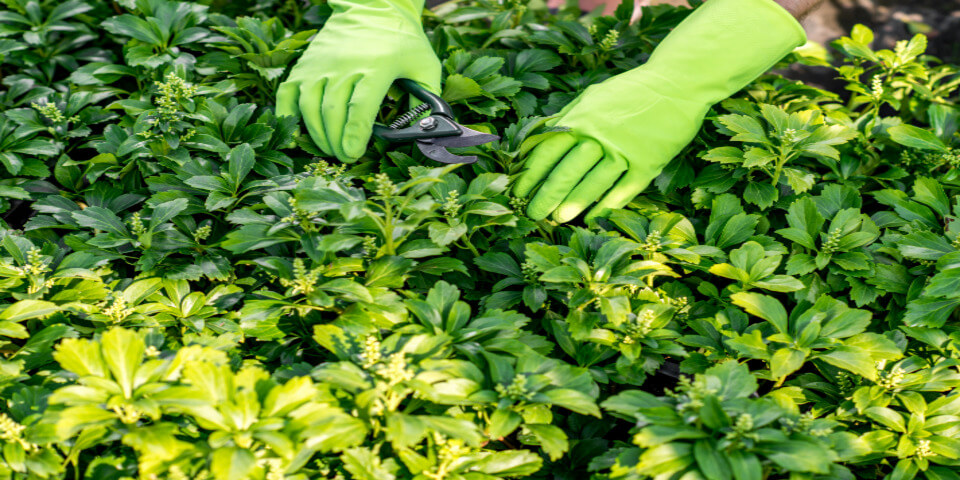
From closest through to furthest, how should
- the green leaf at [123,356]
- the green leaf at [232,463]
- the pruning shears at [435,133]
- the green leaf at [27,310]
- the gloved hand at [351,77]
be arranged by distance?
the green leaf at [232,463], the green leaf at [123,356], the green leaf at [27,310], the pruning shears at [435,133], the gloved hand at [351,77]

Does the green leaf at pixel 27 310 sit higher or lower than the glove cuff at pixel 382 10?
lower

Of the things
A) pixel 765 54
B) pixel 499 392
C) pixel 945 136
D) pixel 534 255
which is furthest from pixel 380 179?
pixel 945 136

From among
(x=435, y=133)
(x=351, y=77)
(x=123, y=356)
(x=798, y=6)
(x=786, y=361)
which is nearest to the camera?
(x=123, y=356)

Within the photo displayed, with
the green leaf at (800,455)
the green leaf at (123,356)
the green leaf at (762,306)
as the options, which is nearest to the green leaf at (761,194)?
the green leaf at (762,306)

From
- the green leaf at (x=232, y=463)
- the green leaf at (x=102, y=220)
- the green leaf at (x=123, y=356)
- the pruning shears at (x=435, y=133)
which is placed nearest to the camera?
the green leaf at (x=232, y=463)

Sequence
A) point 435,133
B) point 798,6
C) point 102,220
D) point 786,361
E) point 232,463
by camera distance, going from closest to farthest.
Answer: point 232,463, point 786,361, point 102,220, point 435,133, point 798,6

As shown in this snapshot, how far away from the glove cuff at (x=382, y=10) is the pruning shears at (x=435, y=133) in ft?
1.31

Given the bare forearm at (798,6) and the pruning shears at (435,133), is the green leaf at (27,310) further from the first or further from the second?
the bare forearm at (798,6)

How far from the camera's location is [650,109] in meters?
1.87

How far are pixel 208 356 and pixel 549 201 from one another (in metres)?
0.95

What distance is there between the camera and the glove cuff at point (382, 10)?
6.75 ft

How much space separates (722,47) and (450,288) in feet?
3.77

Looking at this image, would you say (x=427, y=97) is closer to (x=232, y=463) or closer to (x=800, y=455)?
(x=232, y=463)

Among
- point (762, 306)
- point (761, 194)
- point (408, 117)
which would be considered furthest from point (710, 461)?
point (408, 117)
